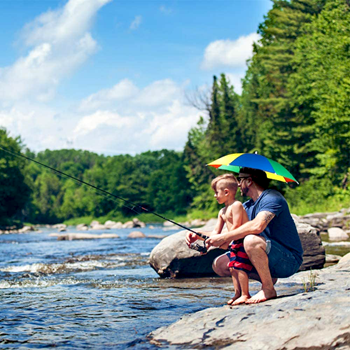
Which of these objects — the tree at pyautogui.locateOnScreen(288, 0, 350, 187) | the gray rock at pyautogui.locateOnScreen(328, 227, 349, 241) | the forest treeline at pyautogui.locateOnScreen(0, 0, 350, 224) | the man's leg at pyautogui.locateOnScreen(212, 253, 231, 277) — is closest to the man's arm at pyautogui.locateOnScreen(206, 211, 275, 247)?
the man's leg at pyautogui.locateOnScreen(212, 253, 231, 277)

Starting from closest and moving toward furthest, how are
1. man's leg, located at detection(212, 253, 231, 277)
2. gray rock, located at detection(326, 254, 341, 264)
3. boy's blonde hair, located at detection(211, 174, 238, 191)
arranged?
boy's blonde hair, located at detection(211, 174, 238, 191)
man's leg, located at detection(212, 253, 231, 277)
gray rock, located at detection(326, 254, 341, 264)

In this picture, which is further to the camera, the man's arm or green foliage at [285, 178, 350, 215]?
green foliage at [285, 178, 350, 215]

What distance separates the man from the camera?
4.59 m

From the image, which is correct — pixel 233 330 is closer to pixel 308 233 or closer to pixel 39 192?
pixel 308 233

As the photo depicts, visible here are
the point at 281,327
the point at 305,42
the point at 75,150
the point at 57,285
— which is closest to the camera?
the point at 281,327

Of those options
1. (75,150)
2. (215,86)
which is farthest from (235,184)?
(75,150)

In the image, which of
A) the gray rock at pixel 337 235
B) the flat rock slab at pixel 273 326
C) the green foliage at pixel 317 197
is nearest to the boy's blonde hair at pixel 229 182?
the flat rock slab at pixel 273 326

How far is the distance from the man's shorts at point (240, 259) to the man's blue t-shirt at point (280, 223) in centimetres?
28

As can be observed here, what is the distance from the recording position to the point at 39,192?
4515 inches

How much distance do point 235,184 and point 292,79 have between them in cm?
3078

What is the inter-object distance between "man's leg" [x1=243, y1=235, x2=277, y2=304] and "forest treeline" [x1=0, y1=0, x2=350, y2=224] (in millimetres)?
3273

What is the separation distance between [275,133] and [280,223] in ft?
111

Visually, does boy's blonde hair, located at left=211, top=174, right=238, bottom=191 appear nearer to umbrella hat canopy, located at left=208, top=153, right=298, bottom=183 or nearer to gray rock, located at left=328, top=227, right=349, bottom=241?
umbrella hat canopy, located at left=208, top=153, right=298, bottom=183

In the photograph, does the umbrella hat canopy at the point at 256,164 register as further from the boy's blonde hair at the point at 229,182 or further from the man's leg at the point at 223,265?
the man's leg at the point at 223,265
